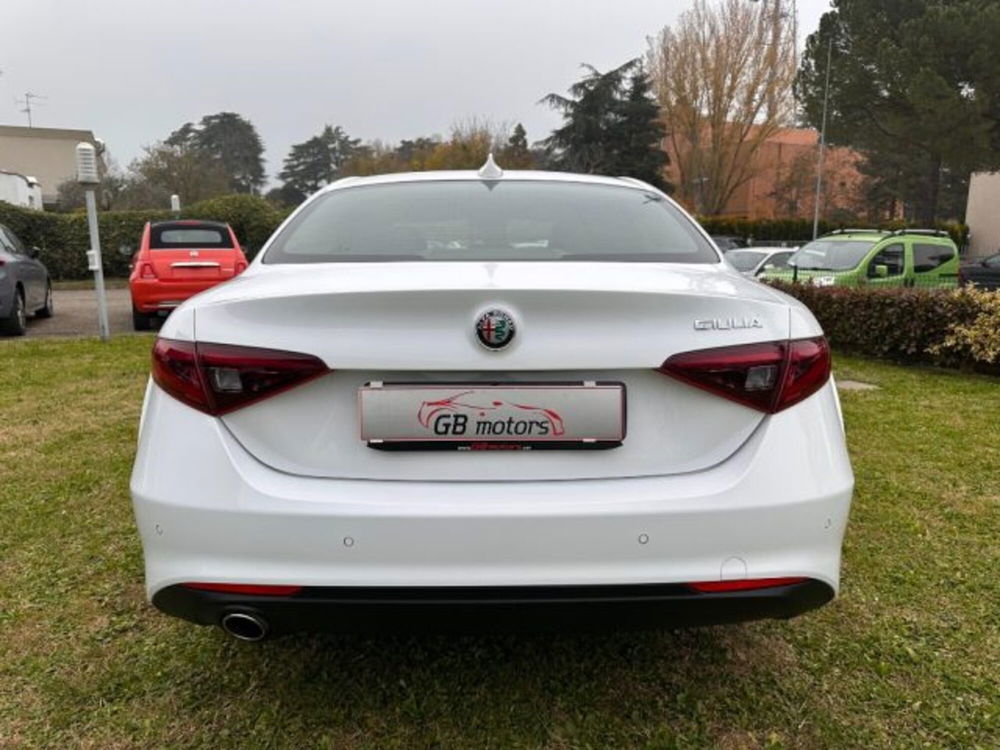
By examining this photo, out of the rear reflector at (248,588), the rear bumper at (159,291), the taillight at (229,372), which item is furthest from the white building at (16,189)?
the rear reflector at (248,588)

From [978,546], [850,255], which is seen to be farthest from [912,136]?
[978,546]

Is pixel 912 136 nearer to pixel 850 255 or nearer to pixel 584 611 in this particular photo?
pixel 850 255

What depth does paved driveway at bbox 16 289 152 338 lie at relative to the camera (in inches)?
436

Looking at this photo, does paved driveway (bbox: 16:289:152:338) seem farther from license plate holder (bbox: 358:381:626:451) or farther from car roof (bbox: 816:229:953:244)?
car roof (bbox: 816:229:953:244)

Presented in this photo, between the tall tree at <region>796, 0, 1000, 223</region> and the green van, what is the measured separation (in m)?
13.6

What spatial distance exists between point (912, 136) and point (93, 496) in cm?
2840

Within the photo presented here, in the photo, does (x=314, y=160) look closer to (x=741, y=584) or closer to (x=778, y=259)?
(x=778, y=259)

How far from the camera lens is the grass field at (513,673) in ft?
7.20

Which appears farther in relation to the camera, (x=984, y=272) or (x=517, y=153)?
(x=517, y=153)

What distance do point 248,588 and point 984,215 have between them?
41.9m

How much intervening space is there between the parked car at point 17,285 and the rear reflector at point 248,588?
9491 millimetres

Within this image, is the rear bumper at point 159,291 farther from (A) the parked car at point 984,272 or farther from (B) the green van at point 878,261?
(A) the parked car at point 984,272

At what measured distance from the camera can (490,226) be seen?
8.48 ft

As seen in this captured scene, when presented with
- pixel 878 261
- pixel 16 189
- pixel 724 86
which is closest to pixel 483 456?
pixel 878 261
